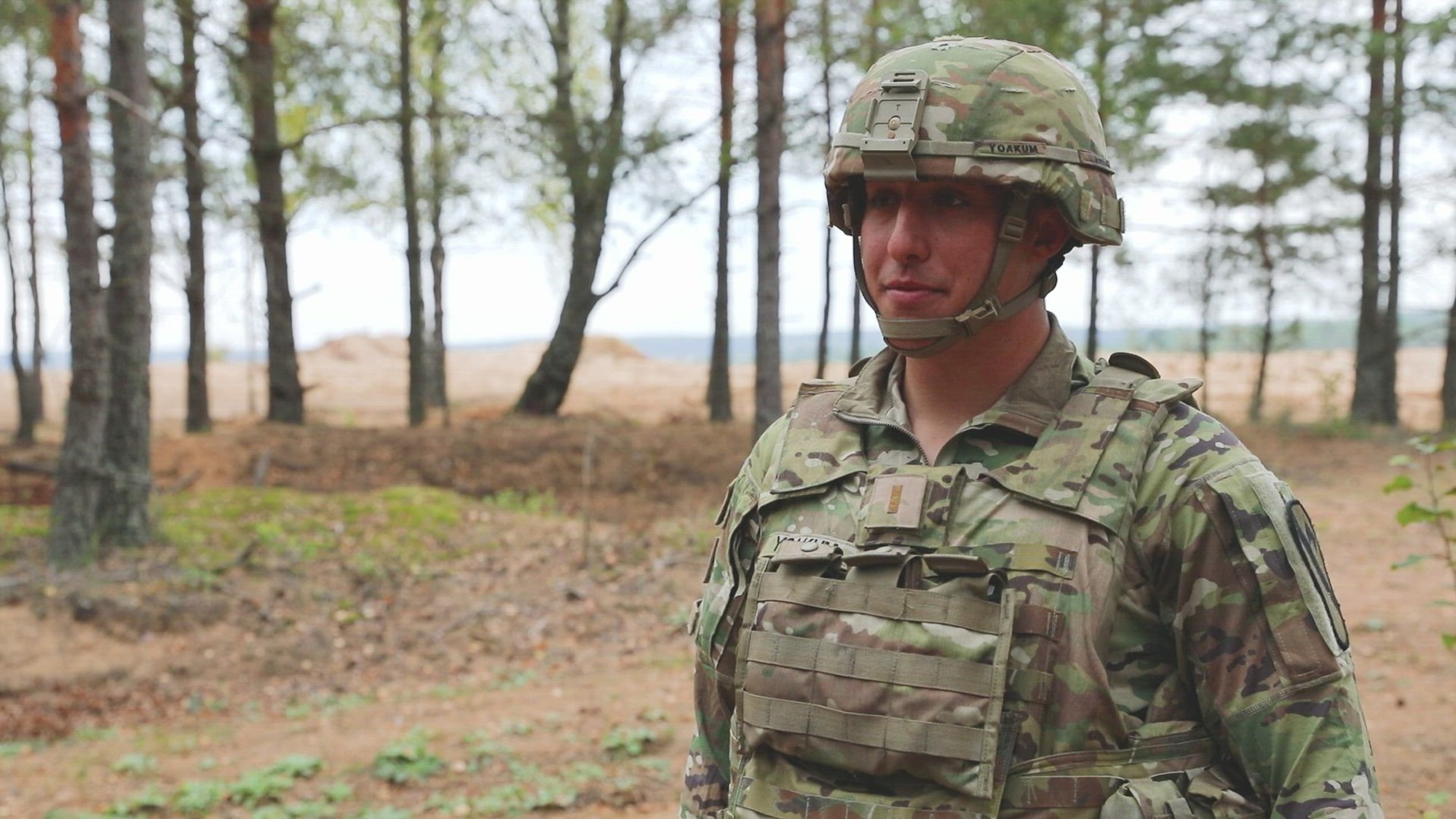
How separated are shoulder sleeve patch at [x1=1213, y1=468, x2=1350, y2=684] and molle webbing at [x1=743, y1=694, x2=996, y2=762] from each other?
43 cm

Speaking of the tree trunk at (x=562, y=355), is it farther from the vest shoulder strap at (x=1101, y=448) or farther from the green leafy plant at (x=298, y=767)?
the vest shoulder strap at (x=1101, y=448)

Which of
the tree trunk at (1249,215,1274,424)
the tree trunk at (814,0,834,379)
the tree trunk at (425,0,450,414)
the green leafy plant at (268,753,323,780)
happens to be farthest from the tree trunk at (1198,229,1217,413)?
the green leafy plant at (268,753,323,780)

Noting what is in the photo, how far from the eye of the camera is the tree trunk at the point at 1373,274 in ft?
53.4

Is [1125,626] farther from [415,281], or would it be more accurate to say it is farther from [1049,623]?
[415,281]

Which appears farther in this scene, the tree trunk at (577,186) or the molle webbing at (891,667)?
the tree trunk at (577,186)

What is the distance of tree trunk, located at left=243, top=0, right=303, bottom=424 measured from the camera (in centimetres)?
1386

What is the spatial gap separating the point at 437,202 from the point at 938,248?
1862 cm

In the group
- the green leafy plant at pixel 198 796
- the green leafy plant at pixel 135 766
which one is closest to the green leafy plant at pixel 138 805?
the green leafy plant at pixel 198 796

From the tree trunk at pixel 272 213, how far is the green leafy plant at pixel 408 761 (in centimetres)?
940

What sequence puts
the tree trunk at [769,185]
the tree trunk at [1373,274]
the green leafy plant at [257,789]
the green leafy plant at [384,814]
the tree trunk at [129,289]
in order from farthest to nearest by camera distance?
the tree trunk at [1373,274] → the tree trunk at [769,185] → the tree trunk at [129,289] → the green leafy plant at [257,789] → the green leafy plant at [384,814]

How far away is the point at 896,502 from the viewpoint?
1.87m

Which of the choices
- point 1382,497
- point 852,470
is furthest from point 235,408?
point 852,470

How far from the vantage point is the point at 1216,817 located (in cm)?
167

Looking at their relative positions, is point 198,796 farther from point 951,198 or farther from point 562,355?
point 562,355
